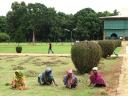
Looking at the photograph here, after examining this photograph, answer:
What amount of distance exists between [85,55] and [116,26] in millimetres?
74497

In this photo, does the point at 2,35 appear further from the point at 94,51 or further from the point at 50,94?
the point at 50,94

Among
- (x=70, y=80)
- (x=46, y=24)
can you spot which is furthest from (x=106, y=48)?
(x=46, y=24)

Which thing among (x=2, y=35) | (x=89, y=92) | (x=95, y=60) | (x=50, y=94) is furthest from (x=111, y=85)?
(x=2, y=35)

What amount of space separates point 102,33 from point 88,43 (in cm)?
7643

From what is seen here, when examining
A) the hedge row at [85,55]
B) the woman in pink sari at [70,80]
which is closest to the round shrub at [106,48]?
the hedge row at [85,55]

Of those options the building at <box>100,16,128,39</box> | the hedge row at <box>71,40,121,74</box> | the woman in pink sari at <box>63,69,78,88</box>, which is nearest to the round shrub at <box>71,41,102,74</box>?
the hedge row at <box>71,40,121,74</box>

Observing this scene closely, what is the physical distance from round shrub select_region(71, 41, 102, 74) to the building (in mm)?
72307

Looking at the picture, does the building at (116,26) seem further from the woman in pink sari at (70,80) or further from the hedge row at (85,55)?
the woman in pink sari at (70,80)

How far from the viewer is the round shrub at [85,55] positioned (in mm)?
18500

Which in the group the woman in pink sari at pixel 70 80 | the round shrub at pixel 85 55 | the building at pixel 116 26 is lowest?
the woman in pink sari at pixel 70 80

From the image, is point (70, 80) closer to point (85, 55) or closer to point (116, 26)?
point (85, 55)

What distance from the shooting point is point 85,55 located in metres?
18.4

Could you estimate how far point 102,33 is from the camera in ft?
311

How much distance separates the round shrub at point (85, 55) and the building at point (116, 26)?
72.3 metres
